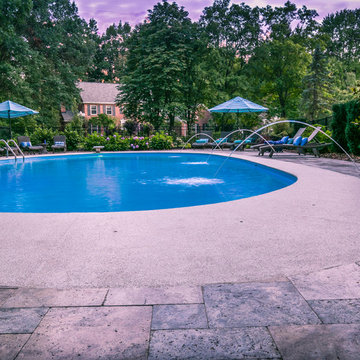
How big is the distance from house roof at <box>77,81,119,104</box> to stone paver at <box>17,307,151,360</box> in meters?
37.2

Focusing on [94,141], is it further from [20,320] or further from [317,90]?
[20,320]

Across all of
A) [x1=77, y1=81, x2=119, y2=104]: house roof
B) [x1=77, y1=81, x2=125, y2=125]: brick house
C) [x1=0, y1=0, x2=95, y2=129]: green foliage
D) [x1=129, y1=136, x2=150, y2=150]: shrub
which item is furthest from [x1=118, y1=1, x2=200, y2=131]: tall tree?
[x1=77, y1=81, x2=119, y2=104]: house roof

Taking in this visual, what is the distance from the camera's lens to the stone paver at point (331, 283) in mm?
1968

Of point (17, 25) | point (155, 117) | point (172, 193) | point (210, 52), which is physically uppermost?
point (17, 25)

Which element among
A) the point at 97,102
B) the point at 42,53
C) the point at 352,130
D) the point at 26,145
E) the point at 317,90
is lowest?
the point at 26,145

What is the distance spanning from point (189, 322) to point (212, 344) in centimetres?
22

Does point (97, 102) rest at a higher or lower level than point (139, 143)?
higher

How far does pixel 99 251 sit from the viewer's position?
9.09 ft

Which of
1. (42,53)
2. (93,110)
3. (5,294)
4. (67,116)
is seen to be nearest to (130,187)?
(5,294)

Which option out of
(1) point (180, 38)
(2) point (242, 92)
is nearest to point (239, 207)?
(1) point (180, 38)

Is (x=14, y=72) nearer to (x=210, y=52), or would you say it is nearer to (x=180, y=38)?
(x=180, y=38)

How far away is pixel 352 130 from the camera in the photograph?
11047 mm

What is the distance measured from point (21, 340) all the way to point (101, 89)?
3952 centimetres

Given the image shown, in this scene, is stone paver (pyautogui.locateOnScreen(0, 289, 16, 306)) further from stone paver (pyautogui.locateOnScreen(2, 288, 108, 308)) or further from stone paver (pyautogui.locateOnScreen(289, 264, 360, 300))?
→ stone paver (pyautogui.locateOnScreen(289, 264, 360, 300))
